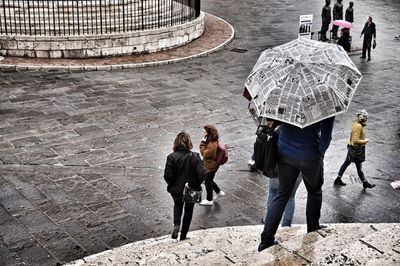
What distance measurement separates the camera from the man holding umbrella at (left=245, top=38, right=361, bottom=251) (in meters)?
5.64

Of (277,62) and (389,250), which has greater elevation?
(277,62)

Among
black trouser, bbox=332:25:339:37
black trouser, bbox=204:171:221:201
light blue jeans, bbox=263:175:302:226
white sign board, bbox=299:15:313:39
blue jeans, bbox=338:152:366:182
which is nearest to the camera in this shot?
light blue jeans, bbox=263:175:302:226

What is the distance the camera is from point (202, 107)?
12.8m

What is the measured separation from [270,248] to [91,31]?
12587mm

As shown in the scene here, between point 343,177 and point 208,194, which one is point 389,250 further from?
point 343,177

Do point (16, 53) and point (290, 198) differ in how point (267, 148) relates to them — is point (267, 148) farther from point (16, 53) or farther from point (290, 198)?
point (16, 53)

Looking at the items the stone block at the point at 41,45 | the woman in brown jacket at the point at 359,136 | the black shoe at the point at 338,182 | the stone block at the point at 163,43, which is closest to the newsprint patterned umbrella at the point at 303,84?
the woman in brown jacket at the point at 359,136

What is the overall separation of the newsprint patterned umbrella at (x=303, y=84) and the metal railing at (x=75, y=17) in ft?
37.3

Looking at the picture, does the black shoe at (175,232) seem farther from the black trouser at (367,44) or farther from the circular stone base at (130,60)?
the black trouser at (367,44)

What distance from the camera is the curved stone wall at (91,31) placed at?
16047 millimetres

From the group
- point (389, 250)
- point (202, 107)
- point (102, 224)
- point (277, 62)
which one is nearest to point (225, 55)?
point (202, 107)

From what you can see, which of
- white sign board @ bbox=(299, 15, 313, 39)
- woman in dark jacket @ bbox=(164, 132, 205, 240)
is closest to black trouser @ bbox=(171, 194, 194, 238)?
woman in dark jacket @ bbox=(164, 132, 205, 240)

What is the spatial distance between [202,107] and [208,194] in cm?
458

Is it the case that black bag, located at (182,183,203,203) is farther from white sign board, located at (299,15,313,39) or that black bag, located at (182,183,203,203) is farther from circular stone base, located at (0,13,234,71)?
white sign board, located at (299,15,313,39)
